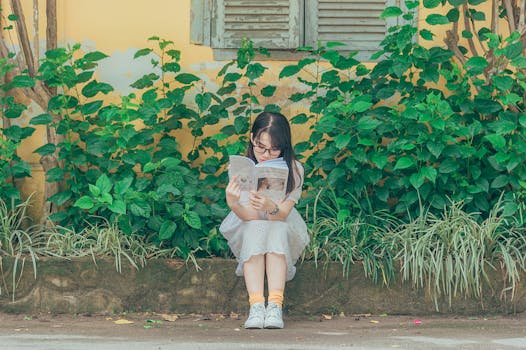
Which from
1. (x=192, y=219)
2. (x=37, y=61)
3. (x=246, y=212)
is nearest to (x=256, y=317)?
(x=246, y=212)

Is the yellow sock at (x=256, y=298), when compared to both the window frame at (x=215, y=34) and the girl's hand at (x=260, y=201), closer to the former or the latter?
the girl's hand at (x=260, y=201)

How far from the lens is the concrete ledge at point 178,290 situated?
18.6 ft

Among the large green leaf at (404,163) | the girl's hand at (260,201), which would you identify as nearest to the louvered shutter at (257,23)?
the large green leaf at (404,163)

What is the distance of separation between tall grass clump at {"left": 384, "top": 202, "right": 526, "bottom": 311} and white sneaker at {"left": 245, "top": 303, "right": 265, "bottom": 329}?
2.84ft

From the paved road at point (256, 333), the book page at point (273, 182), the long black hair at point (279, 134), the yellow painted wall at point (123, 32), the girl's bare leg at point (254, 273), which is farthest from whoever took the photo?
the yellow painted wall at point (123, 32)

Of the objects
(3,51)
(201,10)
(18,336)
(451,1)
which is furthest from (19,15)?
(451,1)

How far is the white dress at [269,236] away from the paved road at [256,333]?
0.36m

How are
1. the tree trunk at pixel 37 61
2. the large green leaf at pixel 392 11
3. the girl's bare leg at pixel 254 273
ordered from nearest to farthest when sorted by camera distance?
the girl's bare leg at pixel 254 273 < the large green leaf at pixel 392 11 < the tree trunk at pixel 37 61

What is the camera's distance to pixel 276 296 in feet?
17.2

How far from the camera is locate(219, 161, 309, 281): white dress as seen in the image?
5.27 metres

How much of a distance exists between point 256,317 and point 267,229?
0.44 m

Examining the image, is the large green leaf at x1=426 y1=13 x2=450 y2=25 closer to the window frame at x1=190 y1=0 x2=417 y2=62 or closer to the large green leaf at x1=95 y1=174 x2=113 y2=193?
the window frame at x1=190 y1=0 x2=417 y2=62

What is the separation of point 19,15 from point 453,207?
2737 millimetres

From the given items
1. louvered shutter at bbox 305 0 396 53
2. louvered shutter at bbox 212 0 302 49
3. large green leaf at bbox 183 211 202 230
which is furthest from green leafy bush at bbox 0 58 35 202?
louvered shutter at bbox 305 0 396 53
